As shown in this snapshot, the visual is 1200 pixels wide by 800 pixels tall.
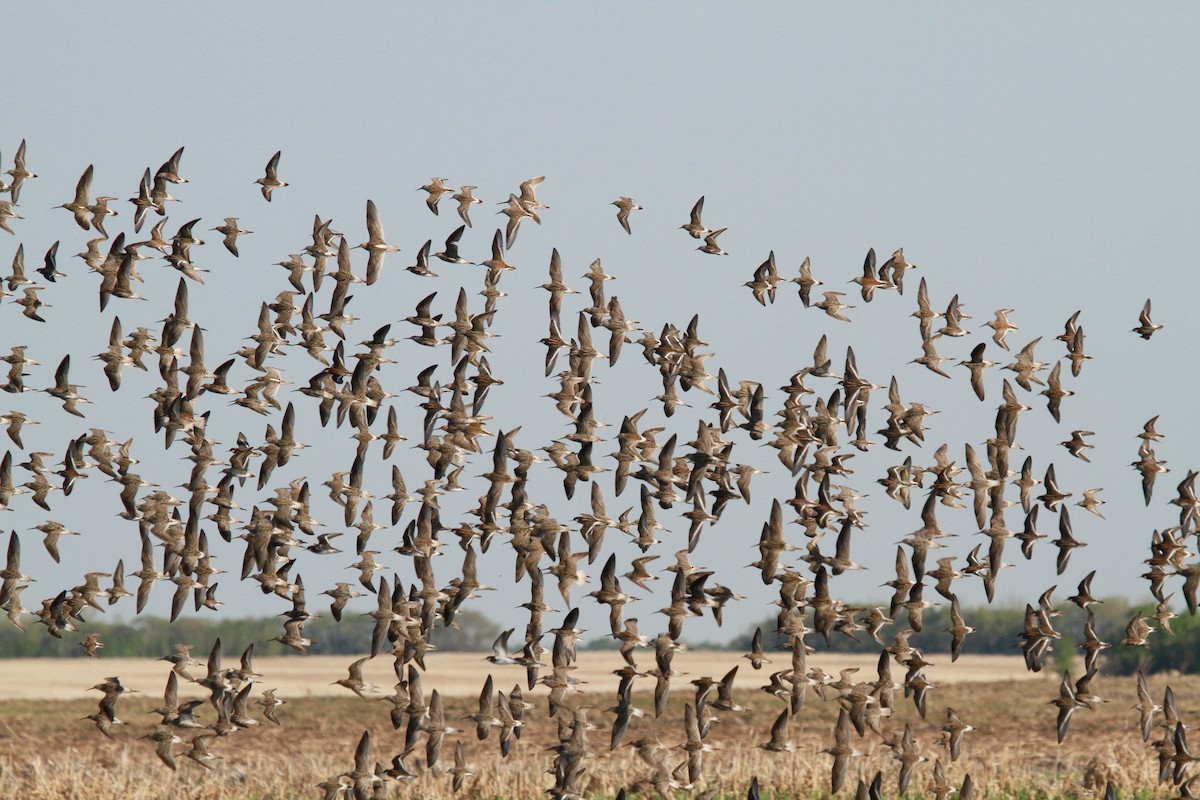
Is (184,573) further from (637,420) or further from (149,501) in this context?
(637,420)

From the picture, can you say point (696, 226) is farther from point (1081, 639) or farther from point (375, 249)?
point (1081, 639)

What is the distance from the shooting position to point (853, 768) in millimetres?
34188

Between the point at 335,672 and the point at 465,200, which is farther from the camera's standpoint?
the point at 335,672

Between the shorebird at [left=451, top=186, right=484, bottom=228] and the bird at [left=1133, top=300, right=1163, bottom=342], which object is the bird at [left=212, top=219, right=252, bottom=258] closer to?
the shorebird at [left=451, top=186, right=484, bottom=228]

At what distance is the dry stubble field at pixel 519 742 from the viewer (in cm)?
3108

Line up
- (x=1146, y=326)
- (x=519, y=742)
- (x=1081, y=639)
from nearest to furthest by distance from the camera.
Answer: (x=1146, y=326) < (x=519, y=742) < (x=1081, y=639)

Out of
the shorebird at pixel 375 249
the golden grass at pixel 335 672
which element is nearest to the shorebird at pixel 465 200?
the shorebird at pixel 375 249

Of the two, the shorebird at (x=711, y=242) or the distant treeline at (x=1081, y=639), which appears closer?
the shorebird at (x=711, y=242)

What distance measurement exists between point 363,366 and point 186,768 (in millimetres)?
13270

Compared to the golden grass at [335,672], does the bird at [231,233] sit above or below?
above

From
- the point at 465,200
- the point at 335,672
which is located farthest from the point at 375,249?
the point at 335,672

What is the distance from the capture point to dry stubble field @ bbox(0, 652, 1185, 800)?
31.1 meters

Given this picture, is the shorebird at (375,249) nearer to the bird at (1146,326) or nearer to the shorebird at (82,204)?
the shorebird at (82,204)

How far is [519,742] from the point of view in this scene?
42625 millimetres
